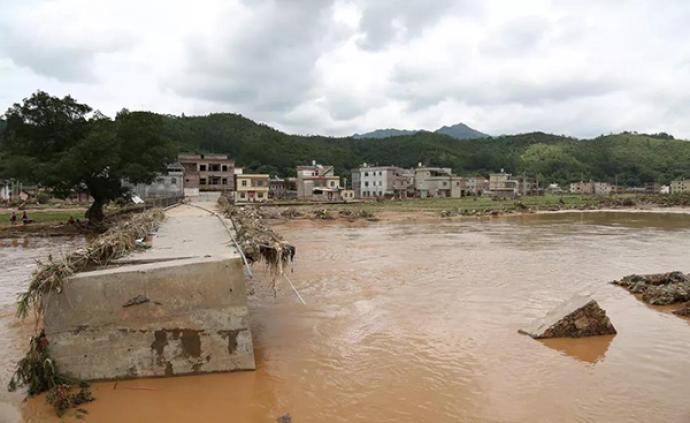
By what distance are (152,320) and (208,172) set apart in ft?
196

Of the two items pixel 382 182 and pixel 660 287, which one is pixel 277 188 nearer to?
pixel 382 182

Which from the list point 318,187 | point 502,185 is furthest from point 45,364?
point 502,185

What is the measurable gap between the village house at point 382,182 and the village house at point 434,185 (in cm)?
156

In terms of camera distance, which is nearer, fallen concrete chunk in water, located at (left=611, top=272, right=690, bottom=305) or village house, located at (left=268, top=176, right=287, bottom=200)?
fallen concrete chunk in water, located at (left=611, top=272, right=690, bottom=305)

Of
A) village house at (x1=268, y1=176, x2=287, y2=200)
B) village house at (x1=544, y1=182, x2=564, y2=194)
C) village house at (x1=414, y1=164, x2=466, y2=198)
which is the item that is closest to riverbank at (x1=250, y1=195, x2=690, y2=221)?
village house at (x1=268, y1=176, x2=287, y2=200)

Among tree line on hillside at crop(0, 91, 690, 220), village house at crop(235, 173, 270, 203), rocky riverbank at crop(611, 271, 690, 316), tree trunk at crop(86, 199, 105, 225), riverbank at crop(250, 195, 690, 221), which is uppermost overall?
tree line on hillside at crop(0, 91, 690, 220)

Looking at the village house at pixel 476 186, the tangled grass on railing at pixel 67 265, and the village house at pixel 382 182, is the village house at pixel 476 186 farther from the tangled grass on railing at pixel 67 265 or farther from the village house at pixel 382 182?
the tangled grass on railing at pixel 67 265

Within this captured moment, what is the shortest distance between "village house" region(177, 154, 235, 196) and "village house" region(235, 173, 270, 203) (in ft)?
13.5

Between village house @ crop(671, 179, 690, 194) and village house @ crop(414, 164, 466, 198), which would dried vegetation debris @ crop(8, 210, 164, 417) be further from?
village house @ crop(671, 179, 690, 194)

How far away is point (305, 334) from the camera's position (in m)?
10.9

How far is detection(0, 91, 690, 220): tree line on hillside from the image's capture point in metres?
30.6

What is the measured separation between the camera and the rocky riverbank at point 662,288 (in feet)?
45.1

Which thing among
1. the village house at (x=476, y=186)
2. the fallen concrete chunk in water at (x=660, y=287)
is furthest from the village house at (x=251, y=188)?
the fallen concrete chunk in water at (x=660, y=287)

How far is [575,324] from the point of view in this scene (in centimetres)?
1076
